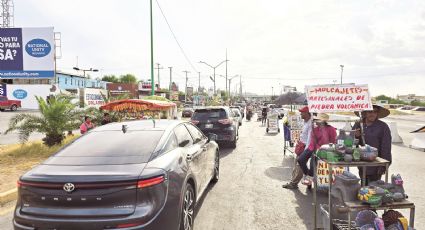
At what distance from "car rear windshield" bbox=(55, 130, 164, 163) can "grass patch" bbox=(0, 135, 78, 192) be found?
3617mm

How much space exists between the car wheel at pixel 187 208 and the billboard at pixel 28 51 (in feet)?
63.9

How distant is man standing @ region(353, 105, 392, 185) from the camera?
471 centimetres

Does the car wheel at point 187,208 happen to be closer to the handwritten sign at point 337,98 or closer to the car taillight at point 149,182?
the car taillight at point 149,182

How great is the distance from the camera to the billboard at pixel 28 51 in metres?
20.5

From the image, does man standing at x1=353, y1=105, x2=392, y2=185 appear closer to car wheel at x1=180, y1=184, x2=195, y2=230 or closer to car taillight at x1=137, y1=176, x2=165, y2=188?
car wheel at x1=180, y1=184, x2=195, y2=230

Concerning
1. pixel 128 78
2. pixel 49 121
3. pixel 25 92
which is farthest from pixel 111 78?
pixel 49 121

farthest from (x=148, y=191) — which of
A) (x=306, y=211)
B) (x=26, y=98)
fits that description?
(x=26, y=98)

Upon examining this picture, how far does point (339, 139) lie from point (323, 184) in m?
2.19

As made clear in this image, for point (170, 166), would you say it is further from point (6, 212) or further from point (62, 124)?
point (62, 124)

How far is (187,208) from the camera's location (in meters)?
4.22

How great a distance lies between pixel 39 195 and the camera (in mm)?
3217

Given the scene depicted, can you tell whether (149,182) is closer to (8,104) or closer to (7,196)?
(7,196)

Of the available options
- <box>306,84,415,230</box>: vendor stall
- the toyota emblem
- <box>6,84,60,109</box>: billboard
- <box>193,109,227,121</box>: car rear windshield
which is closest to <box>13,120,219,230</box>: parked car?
the toyota emblem

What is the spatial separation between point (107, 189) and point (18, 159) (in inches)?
347
